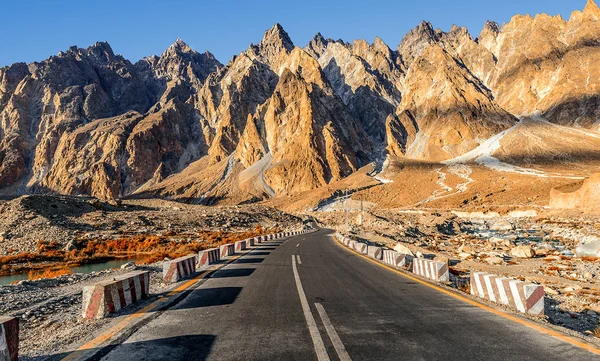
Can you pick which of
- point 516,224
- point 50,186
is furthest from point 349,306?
point 50,186

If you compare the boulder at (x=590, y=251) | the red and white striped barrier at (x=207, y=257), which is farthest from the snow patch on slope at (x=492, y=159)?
the red and white striped barrier at (x=207, y=257)

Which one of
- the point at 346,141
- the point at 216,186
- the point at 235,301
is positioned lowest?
the point at 235,301

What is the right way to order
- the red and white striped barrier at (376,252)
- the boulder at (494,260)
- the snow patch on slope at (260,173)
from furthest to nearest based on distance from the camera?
the snow patch on slope at (260,173) → the boulder at (494,260) → the red and white striped barrier at (376,252)

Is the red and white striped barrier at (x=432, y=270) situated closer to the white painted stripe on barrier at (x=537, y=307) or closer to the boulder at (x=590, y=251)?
the white painted stripe on barrier at (x=537, y=307)

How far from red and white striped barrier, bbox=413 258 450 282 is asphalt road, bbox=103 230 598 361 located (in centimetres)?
204

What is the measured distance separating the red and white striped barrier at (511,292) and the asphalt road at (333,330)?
3.31ft

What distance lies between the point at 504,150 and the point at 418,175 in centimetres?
3729

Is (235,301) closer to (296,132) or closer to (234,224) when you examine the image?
(234,224)

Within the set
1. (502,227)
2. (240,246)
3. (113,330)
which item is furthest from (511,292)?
(502,227)

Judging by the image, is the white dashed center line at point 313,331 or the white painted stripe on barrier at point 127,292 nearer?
the white dashed center line at point 313,331

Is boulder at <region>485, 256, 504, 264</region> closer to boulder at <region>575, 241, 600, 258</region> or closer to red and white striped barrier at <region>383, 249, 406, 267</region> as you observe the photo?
red and white striped barrier at <region>383, 249, 406, 267</region>

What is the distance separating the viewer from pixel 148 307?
316 inches

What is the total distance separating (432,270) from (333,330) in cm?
748

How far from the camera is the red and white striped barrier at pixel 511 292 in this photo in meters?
7.81
